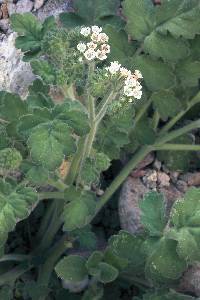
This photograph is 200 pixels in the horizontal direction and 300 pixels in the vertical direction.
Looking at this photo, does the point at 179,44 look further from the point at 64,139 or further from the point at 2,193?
the point at 2,193

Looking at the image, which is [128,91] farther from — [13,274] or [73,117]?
[13,274]

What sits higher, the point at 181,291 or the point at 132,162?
→ the point at 132,162

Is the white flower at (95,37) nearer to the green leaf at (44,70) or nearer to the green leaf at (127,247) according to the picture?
the green leaf at (44,70)

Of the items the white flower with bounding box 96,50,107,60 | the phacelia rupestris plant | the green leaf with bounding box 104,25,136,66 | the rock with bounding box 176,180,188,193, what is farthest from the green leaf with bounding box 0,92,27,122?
the rock with bounding box 176,180,188,193

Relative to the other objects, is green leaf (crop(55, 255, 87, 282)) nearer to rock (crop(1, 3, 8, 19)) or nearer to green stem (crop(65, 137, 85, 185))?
green stem (crop(65, 137, 85, 185))

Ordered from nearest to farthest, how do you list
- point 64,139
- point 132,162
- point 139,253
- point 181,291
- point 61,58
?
point 64,139
point 61,58
point 139,253
point 181,291
point 132,162

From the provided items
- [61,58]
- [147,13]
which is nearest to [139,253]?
[61,58]
